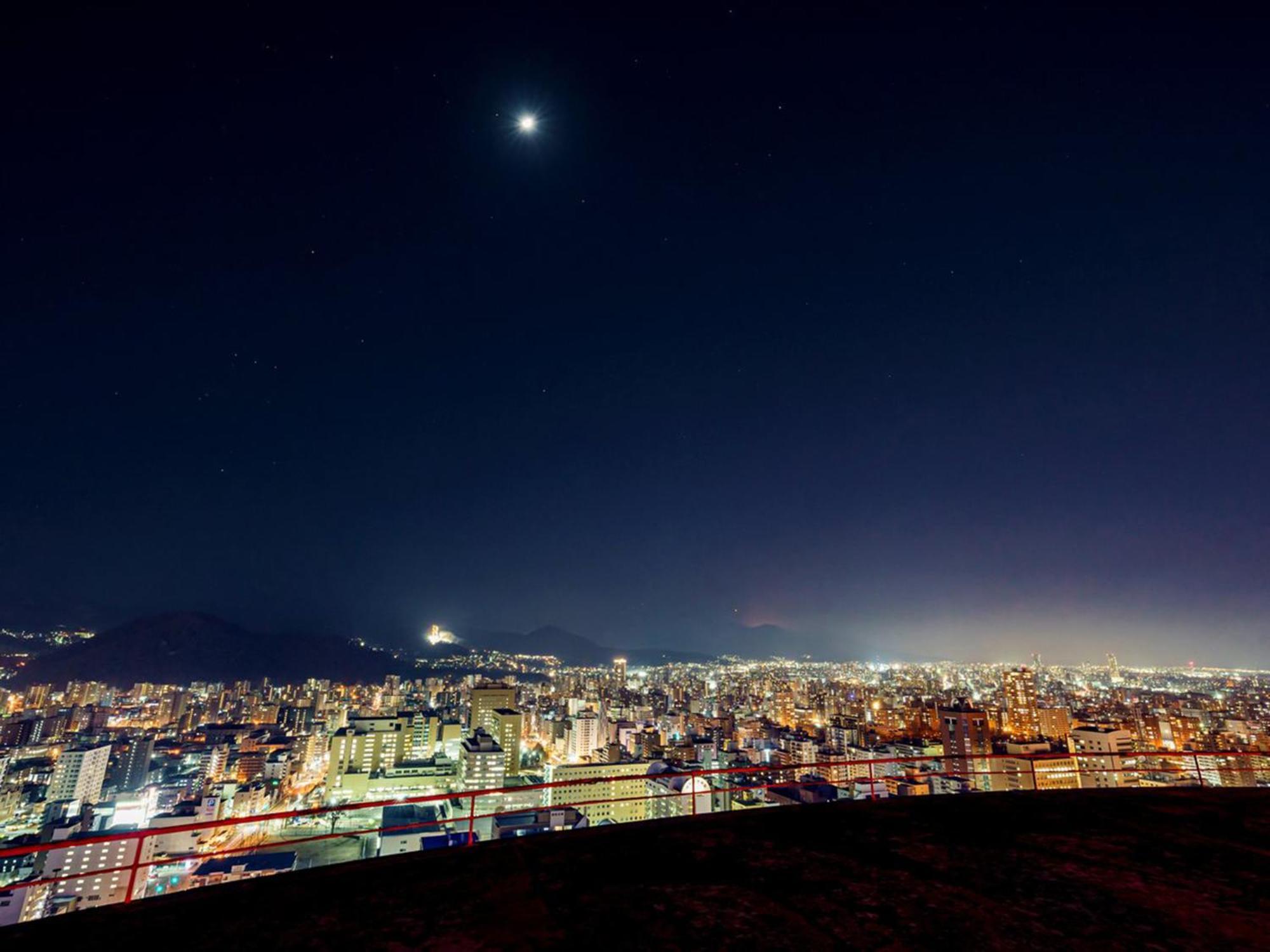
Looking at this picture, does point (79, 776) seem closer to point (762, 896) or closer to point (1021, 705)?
point (762, 896)

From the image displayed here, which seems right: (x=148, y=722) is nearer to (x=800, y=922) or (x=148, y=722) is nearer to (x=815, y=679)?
(x=800, y=922)

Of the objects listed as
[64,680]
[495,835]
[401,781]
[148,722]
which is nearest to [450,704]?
[148,722]

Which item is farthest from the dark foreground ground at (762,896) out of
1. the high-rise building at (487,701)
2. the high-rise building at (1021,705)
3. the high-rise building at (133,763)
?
the high-rise building at (487,701)

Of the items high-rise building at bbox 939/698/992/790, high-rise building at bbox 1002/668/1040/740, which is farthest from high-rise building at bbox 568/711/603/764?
high-rise building at bbox 1002/668/1040/740

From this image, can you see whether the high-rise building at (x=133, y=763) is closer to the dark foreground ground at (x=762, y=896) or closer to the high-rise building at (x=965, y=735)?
the dark foreground ground at (x=762, y=896)

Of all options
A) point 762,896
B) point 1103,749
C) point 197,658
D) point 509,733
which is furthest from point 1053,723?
point 197,658

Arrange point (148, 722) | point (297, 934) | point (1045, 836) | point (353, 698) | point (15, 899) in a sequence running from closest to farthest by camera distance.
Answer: point (297, 934) < point (1045, 836) < point (15, 899) < point (148, 722) < point (353, 698)

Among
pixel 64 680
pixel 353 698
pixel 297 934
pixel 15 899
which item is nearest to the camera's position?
pixel 297 934
